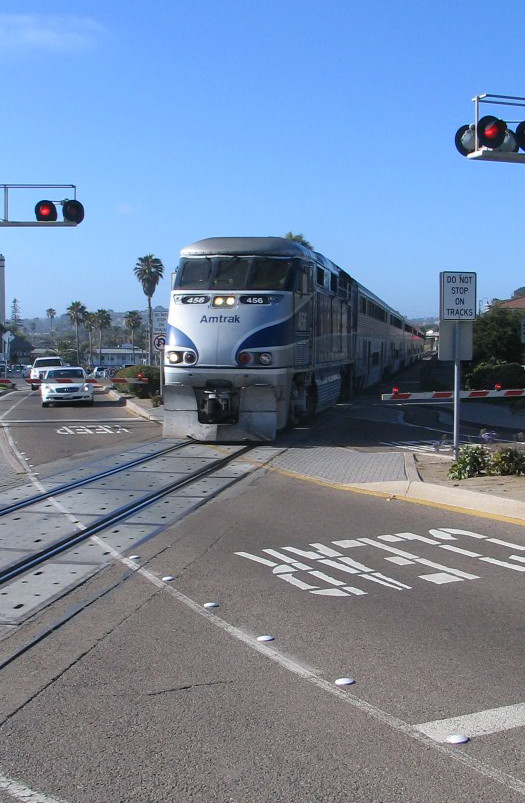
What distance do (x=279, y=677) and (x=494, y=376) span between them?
83.3 ft

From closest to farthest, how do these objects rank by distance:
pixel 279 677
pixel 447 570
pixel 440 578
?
1. pixel 279 677
2. pixel 440 578
3. pixel 447 570

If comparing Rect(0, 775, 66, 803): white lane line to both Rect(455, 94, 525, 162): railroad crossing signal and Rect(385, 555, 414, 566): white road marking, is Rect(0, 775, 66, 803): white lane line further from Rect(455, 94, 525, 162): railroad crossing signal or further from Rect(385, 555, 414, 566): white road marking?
Rect(455, 94, 525, 162): railroad crossing signal

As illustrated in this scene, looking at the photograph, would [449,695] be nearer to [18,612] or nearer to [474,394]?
[18,612]

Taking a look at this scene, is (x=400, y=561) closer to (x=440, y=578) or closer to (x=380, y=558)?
(x=380, y=558)

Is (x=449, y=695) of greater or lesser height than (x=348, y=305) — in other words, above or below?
below

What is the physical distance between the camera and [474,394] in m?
19.7

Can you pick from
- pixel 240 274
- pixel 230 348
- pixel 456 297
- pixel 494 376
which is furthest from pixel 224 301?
pixel 494 376

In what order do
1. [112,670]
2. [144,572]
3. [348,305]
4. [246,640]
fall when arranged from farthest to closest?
1. [348,305]
2. [144,572]
3. [246,640]
4. [112,670]

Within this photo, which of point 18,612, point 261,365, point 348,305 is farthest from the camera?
point 348,305

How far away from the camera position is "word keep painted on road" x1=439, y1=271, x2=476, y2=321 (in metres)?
13.4

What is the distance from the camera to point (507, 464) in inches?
487

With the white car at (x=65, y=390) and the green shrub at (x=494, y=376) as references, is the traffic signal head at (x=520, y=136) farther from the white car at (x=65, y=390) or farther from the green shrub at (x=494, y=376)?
the white car at (x=65, y=390)

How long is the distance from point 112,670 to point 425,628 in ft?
7.30

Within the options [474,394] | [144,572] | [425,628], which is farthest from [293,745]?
[474,394]
